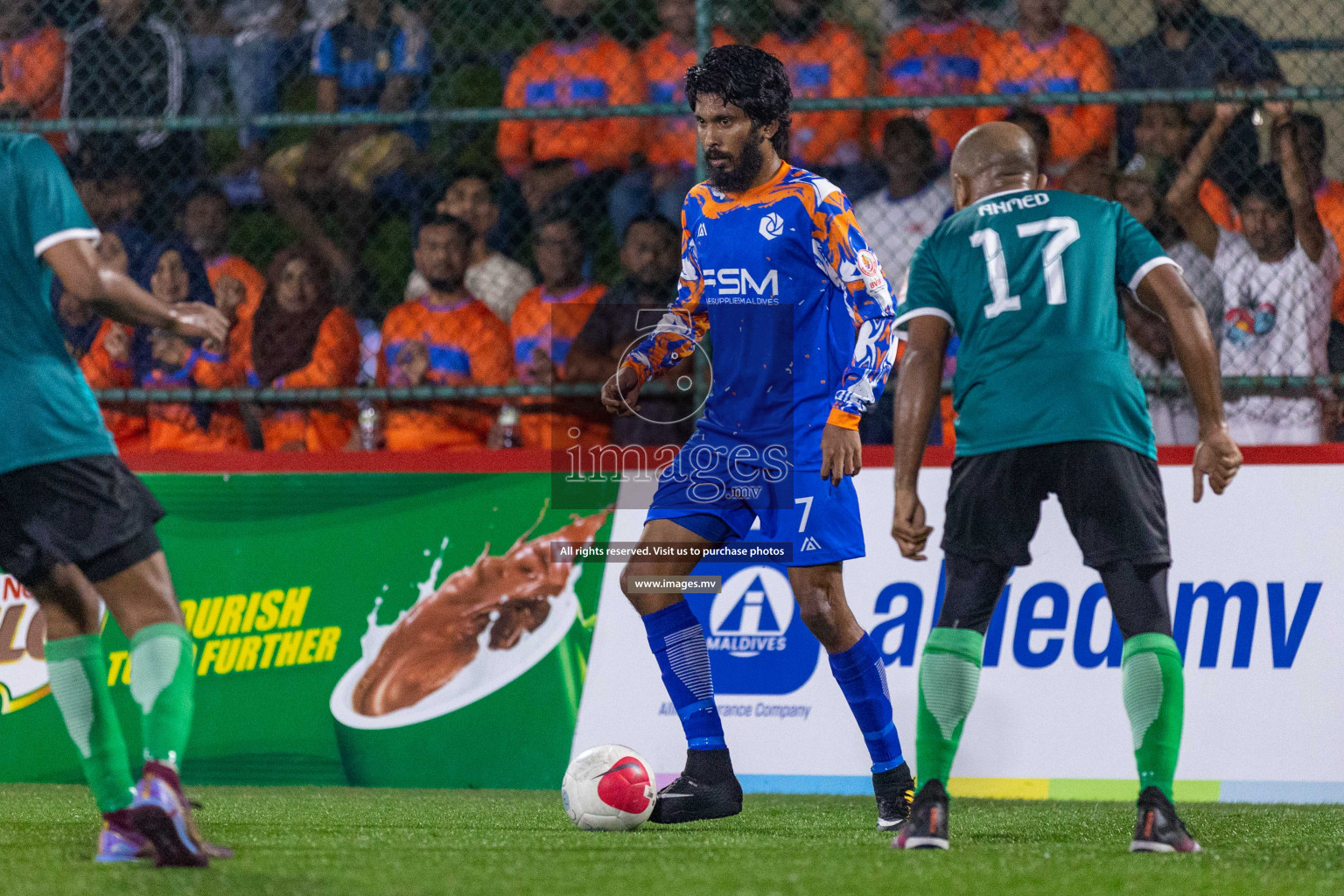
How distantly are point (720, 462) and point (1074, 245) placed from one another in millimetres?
1314

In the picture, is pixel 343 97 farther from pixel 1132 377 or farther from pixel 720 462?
pixel 1132 377

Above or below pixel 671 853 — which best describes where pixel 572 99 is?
above

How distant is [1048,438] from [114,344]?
4.63 metres

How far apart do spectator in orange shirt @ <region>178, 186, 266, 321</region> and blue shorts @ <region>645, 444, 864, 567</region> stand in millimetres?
3219

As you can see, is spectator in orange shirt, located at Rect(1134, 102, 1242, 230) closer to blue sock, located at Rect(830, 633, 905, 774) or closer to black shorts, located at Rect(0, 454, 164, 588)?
blue sock, located at Rect(830, 633, 905, 774)

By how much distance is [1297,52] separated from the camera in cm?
658

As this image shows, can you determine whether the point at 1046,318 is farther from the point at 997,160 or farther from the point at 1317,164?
the point at 1317,164

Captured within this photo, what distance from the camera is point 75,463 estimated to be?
11.6 ft

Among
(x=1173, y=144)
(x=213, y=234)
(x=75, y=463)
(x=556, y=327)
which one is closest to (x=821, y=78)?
(x=1173, y=144)

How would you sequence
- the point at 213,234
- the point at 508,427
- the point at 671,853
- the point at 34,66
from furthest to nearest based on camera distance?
the point at 34,66
the point at 213,234
the point at 508,427
the point at 671,853

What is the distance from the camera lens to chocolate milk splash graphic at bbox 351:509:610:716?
608 cm

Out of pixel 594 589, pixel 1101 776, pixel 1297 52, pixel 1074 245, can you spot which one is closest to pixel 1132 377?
Result: pixel 1074 245

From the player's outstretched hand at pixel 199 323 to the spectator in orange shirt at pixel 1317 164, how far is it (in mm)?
4578

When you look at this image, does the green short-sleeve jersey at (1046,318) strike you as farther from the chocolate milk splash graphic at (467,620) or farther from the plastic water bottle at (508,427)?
the plastic water bottle at (508,427)
